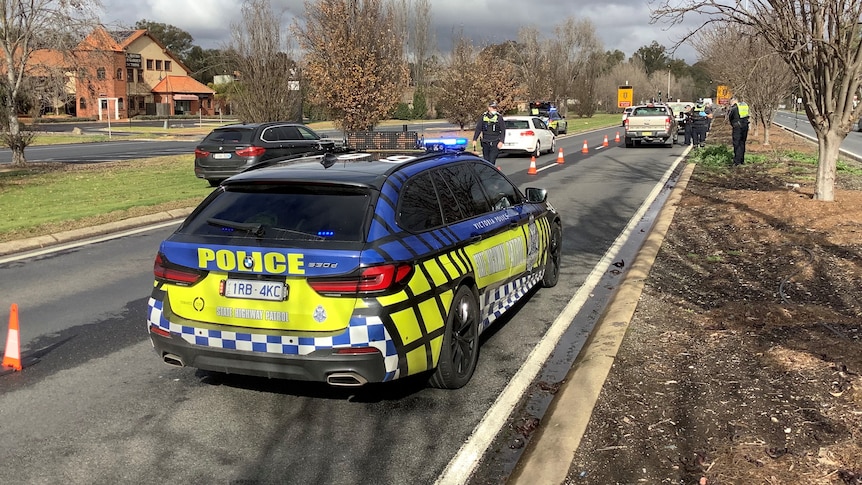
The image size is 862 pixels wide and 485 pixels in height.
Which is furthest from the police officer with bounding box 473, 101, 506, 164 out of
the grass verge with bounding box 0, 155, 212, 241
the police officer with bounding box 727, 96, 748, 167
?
the grass verge with bounding box 0, 155, 212, 241

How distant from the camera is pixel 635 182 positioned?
1712cm

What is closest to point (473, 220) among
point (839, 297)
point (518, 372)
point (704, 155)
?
point (518, 372)

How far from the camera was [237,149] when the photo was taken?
16.4 meters

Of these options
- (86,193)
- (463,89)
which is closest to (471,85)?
(463,89)

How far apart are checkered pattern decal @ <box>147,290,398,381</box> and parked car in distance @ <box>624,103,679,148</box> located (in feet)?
88.2

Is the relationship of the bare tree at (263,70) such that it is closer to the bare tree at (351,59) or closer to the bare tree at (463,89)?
the bare tree at (351,59)

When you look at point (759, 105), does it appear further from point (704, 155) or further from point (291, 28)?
point (291, 28)

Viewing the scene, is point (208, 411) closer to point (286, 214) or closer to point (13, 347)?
point (286, 214)

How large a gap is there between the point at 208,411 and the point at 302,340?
938 mm

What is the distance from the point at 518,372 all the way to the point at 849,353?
2.18 m

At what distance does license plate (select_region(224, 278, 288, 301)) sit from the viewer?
4031mm

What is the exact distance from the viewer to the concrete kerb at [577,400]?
3.53 meters

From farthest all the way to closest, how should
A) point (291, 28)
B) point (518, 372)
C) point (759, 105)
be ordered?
point (291, 28)
point (759, 105)
point (518, 372)

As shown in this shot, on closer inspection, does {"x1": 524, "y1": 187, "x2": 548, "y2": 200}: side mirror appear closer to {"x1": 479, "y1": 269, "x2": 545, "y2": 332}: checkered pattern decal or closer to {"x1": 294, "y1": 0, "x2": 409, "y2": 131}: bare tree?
{"x1": 479, "y1": 269, "x2": 545, "y2": 332}: checkered pattern decal
